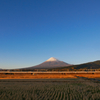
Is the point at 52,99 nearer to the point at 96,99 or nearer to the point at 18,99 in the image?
the point at 18,99

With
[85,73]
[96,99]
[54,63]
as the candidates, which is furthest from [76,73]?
A: [54,63]

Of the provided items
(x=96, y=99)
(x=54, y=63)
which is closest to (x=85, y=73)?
(x=96, y=99)

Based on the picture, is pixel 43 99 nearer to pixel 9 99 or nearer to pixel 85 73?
pixel 9 99

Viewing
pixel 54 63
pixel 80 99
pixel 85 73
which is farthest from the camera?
pixel 54 63

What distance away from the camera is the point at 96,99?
9.05 m

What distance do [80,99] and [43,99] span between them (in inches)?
110

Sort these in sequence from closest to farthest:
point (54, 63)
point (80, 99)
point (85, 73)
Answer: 1. point (80, 99)
2. point (85, 73)
3. point (54, 63)

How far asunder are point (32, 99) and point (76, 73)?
38.4 metres

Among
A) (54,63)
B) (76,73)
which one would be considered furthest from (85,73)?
(54,63)

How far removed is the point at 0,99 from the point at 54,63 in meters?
96.1

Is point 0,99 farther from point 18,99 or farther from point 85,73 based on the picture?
point 85,73

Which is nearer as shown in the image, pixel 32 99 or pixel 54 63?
pixel 32 99

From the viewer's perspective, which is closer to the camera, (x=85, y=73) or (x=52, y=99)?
(x=52, y=99)

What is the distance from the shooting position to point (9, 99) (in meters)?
9.31
